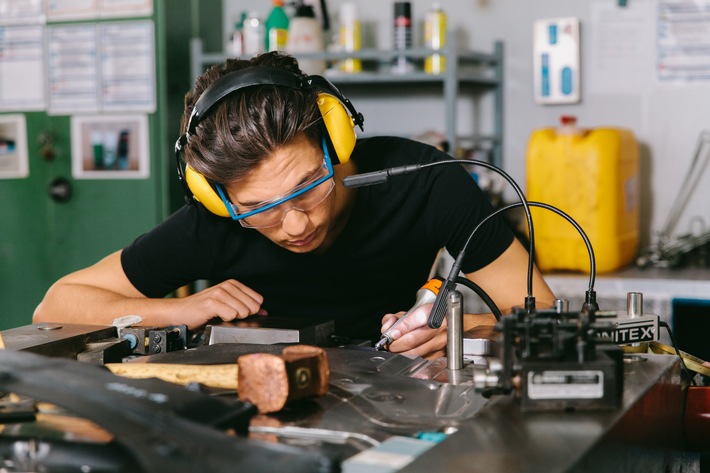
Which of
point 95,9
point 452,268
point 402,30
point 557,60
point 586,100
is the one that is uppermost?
point 95,9

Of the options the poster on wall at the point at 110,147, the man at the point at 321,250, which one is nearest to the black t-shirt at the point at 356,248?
the man at the point at 321,250

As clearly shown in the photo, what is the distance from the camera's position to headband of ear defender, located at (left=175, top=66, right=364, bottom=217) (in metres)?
1.25

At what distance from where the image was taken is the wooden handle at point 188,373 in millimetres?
869

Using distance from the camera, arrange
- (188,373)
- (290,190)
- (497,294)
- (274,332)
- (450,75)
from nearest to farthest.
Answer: (188,373)
(274,332)
(290,190)
(497,294)
(450,75)

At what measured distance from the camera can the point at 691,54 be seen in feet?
9.18

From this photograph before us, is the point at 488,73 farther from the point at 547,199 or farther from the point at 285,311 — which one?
the point at 285,311

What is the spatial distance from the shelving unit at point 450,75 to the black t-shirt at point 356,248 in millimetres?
1068

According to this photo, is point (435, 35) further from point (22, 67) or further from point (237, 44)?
point (22, 67)

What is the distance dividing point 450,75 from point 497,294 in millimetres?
1284

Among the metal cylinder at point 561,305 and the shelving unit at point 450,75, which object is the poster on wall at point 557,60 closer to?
the shelving unit at point 450,75

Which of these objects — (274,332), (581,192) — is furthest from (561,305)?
(581,192)

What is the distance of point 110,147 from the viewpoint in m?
3.02

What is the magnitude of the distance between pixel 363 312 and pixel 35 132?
6.32 feet

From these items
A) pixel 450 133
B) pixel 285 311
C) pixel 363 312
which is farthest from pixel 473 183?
pixel 450 133
